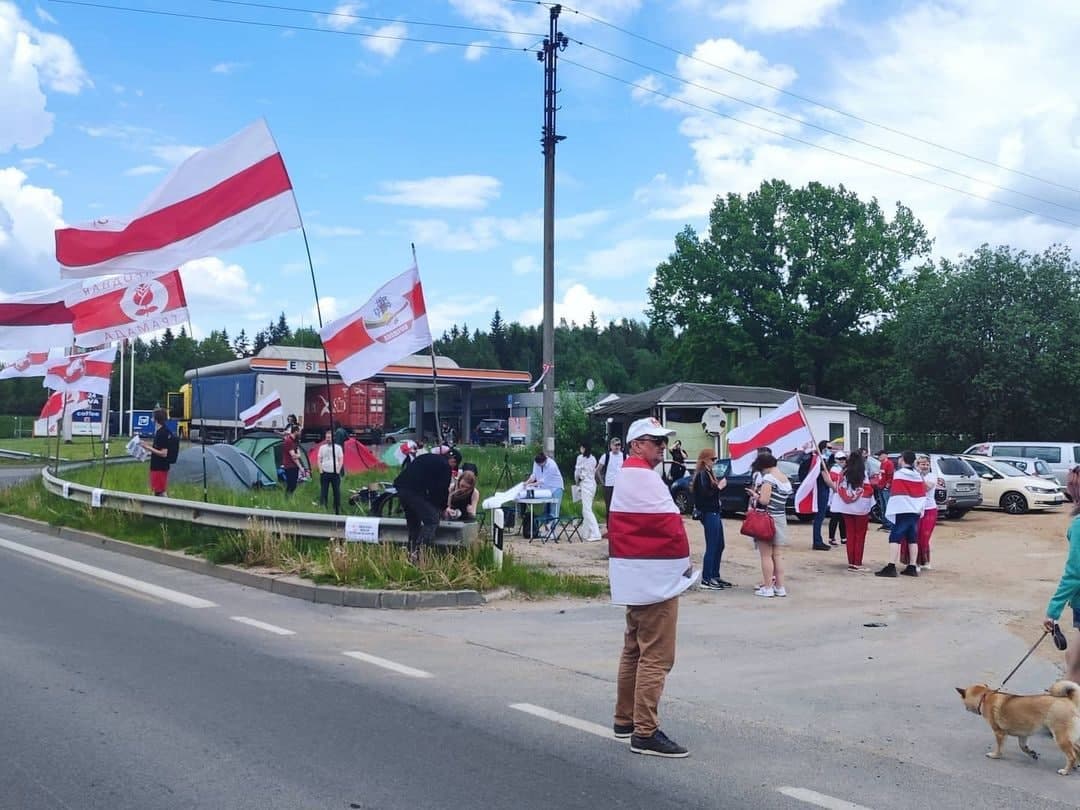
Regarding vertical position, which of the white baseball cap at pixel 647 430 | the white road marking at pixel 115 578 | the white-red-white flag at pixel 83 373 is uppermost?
the white-red-white flag at pixel 83 373

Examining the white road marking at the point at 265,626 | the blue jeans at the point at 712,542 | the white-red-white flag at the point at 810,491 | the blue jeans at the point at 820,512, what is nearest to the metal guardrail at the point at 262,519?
the white road marking at the point at 265,626

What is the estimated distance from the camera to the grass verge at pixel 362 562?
11.2 metres

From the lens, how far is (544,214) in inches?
875

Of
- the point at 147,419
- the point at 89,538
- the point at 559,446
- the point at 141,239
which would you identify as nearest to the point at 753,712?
the point at 141,239

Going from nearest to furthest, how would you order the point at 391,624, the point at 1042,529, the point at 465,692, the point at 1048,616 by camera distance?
the point at 1048,616 → the point at 465,692 → the point at 391,624 → the point at 1042,529

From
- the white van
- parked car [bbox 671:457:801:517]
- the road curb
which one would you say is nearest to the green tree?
the white van

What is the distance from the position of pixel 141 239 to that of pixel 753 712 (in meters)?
9.87

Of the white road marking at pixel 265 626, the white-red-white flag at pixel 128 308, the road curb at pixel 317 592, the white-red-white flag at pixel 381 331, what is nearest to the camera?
the white road marking at pixel 265 626

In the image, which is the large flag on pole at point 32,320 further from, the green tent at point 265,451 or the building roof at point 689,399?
the building roof at point 689,399

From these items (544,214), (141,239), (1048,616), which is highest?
(544,214)

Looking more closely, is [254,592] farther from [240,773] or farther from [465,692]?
[240,773]

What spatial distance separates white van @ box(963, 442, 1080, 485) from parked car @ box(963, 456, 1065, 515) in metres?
3.50

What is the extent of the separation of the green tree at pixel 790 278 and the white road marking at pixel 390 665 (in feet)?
158

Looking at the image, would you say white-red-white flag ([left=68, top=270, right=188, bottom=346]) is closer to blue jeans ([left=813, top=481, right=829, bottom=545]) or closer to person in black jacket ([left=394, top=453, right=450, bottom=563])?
person in black jacket ([left=394, top=453, right=450, bottom=563])
